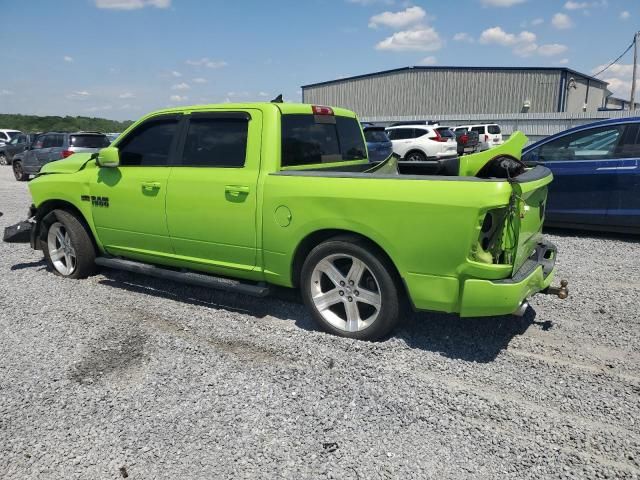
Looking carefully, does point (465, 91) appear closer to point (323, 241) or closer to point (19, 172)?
point (19, 172)

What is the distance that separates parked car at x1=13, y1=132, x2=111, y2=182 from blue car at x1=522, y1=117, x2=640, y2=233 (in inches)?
469

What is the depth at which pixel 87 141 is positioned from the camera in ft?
46.4

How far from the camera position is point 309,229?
3693mm

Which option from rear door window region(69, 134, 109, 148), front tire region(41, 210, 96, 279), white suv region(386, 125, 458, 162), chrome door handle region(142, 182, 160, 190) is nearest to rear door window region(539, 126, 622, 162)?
chrome door handle region(142, 182, 160, 190)

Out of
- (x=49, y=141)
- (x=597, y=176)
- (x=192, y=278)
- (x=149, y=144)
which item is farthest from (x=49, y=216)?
(x=49, y=141)

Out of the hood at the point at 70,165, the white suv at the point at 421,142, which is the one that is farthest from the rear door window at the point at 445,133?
the hood at the point at 70,165

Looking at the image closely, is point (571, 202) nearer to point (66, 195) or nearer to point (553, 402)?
point (553, 402)

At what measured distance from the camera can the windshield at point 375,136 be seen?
1585 centimetres

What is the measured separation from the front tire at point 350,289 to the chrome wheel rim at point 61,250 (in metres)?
3.03

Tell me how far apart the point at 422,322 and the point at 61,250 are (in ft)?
13.4

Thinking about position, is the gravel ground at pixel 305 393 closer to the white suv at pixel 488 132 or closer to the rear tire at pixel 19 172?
the rear tire at pixel 19 172

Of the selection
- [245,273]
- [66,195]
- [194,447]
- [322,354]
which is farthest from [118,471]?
[66,195]

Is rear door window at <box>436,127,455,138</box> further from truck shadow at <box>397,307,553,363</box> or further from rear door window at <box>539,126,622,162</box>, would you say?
truck shadow at <box>397,307,553,363</box>

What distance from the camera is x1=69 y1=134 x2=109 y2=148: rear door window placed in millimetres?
14008
